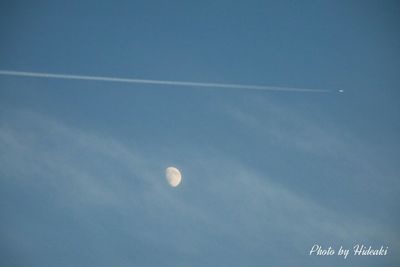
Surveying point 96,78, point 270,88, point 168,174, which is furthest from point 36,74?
point 270,88

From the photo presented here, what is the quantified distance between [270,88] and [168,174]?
610 cm

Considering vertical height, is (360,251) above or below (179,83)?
below

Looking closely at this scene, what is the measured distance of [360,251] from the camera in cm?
1552

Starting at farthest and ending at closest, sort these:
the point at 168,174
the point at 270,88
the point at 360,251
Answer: the point at 168,174
the point at 270,88
the point at 360,251

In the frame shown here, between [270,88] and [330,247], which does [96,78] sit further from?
[330,247]

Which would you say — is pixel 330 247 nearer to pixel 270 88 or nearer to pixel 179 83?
pixel 270 88

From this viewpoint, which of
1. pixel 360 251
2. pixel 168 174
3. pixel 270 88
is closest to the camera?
pixel 360 251

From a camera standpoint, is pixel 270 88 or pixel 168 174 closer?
pixel 270 88

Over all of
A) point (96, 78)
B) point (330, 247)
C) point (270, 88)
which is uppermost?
point (270, 88)

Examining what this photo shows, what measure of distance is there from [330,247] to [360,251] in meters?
1.14

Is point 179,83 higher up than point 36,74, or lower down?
higher up

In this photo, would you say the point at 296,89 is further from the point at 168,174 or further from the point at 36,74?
the point at 36,74

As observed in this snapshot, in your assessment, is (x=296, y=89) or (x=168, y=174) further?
(x=168, y=174)

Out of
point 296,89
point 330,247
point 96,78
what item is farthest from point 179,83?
point 330,247
